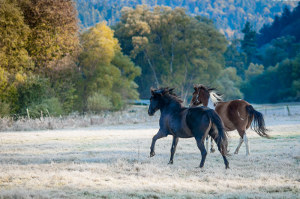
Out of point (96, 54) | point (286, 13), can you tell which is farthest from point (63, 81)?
point (286, 13)

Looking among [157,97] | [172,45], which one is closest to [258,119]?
[157,97]

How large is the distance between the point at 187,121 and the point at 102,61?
29448mm

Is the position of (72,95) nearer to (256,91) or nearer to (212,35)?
(212,35)

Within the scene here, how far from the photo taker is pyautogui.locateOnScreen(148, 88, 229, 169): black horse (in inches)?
323

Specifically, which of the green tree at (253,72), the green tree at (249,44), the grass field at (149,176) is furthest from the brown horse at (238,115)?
the green tree at (249,44)

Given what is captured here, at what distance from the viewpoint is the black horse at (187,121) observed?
820cm

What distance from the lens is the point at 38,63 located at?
30172 millimetres

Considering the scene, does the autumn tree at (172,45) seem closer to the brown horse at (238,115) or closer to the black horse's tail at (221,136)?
the brown horse at (238,115)

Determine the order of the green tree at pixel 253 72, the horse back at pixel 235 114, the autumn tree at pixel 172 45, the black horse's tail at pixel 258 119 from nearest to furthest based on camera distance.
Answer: the black horse's tail at pixel 258 119 → the horse back at pixel 235 114 → the autumn tree at pixel 172 45 → the green tree at pixel 253 72

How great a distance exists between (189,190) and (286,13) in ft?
306

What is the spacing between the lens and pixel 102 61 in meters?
36.9

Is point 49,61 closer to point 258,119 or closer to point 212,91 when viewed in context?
point 212,91

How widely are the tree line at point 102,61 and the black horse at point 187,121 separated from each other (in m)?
16.4

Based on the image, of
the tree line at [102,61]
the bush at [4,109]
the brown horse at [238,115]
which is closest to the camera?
the brown horse at [238,115]
